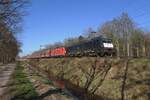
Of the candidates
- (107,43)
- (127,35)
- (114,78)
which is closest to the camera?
(114,78)

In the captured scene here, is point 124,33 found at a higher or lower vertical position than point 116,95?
higher

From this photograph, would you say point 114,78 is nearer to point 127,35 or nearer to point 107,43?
point 107,43

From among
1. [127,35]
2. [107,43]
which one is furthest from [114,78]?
[127,35]

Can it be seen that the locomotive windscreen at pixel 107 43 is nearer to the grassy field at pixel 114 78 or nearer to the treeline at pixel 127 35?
the grassy field at pixel 114 78

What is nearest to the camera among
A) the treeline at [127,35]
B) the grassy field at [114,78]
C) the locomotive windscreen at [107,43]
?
the grassy field at [114,78]

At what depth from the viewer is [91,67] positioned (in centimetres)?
3616

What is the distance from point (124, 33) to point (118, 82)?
64095mm

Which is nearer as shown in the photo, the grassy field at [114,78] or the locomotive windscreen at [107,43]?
the grassy field at [114,78]

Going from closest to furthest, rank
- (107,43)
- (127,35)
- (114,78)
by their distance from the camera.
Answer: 1. (114,78)
2. (107,43)
3. (127,35)

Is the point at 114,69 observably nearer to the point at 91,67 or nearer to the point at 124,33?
the point at 91,67

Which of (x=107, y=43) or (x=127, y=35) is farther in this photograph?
(x=127, y=35)

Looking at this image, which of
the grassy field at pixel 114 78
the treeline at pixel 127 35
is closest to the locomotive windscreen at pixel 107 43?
the grassy field at pixel 114 78

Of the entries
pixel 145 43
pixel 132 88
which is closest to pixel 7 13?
pixel 132 88

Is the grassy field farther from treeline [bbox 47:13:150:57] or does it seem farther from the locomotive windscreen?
treeline [bbox 47:13:150:57]
